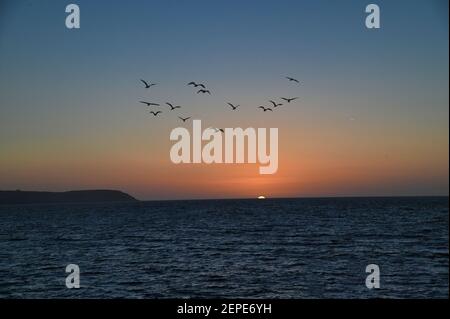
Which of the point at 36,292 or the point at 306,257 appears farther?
the point at 306,257

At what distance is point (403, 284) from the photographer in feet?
92.6

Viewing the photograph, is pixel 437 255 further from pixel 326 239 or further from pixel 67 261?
pixel 67 261

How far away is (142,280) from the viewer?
3003 centimetres

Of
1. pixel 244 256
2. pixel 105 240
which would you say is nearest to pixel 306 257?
pixel 244 256

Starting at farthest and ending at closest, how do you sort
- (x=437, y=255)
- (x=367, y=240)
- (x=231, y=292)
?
(x=367, y=240) < (x=437, y=255) < (x=231, y=292)
